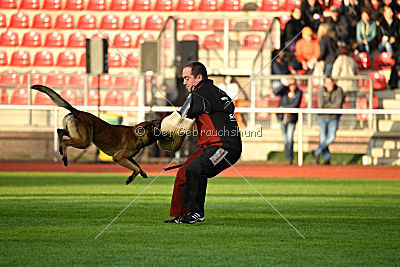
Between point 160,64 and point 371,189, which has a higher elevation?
point 160,64

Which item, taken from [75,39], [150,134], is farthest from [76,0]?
[150,134]

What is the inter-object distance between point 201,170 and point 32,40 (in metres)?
18.8

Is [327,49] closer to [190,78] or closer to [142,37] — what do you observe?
[142,37]

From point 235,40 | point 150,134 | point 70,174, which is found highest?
point 235,40

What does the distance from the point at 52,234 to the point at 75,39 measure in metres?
18.8

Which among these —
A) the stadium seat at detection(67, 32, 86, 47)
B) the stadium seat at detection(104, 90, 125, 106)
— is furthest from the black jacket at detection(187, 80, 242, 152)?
the stadium seat at detection(67, 32, 86, 47)

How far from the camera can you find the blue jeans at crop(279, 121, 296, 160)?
20.2 metres

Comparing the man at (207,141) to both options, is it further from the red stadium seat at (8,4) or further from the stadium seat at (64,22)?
the red stadium seat at (8,4)

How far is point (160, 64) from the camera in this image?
72.5 ft

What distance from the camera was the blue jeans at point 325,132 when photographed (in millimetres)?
20064

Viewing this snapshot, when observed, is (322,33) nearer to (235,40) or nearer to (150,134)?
(235,40)

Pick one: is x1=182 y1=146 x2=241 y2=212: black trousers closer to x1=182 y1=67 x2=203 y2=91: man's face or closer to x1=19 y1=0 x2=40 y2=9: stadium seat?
x1=182 y1=67 x2=203 y2=91: man's face

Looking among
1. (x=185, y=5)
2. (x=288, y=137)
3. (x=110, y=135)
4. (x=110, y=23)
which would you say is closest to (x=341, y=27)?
(x=288, y=137)

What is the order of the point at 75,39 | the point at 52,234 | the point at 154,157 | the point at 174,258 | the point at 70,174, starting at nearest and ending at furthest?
the point at 174,258
the point at 52,234
the point at 70,174
the point at 154,157
the point at 75,39
